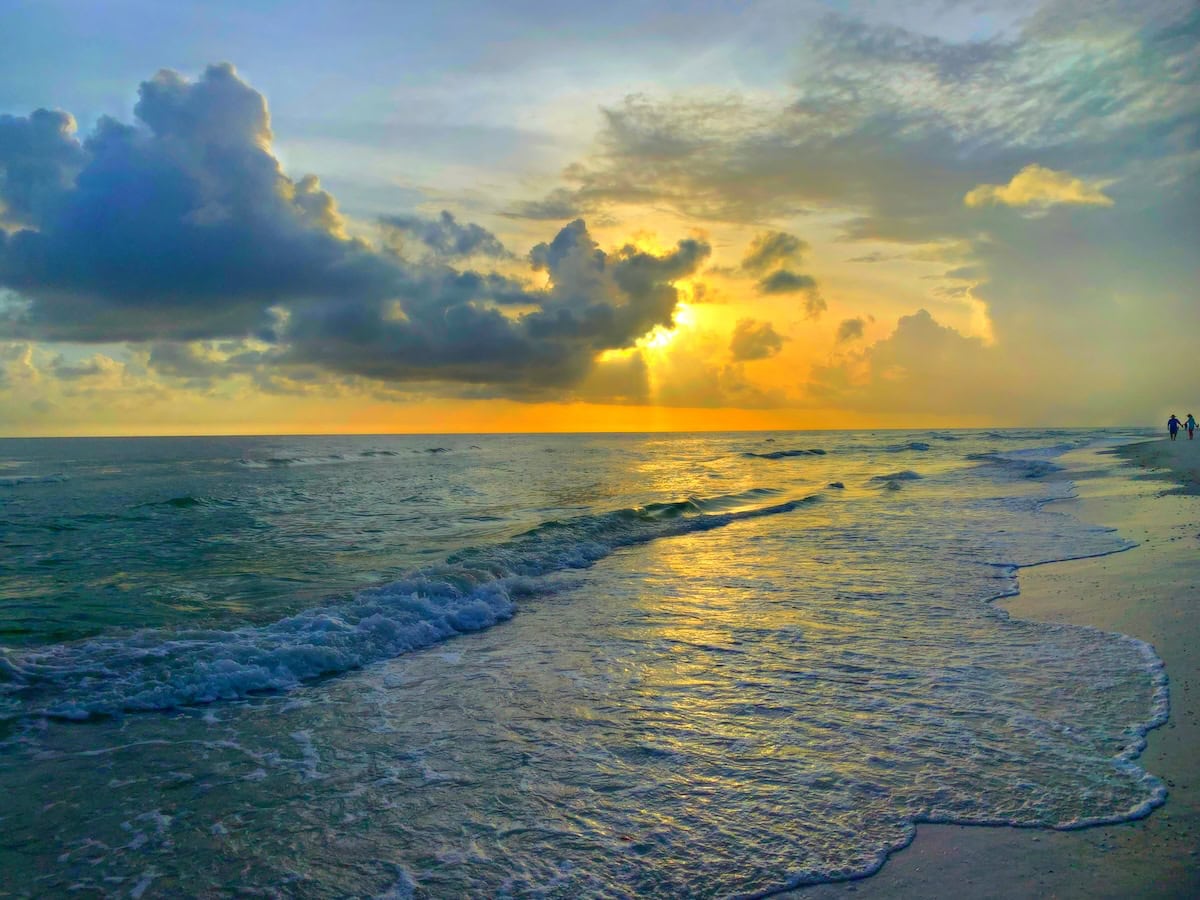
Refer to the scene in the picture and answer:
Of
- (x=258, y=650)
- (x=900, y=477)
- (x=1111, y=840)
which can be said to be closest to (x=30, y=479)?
(x=258, y=650)

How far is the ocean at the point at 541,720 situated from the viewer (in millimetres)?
5324

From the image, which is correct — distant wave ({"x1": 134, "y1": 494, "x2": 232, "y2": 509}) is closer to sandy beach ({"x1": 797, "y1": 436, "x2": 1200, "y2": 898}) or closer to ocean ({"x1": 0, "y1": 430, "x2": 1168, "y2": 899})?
ocean ({"x1": 0, "y1": 430, "x2": 1168, "y2": 899})

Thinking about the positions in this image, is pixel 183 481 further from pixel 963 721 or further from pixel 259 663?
pixel 963 721

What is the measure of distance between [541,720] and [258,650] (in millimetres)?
5384

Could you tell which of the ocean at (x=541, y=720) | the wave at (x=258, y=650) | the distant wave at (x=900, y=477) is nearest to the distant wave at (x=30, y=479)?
the ocean at (x=541, y=720)

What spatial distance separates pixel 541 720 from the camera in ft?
26.2

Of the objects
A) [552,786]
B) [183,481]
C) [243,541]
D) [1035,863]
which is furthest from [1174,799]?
[183,481]

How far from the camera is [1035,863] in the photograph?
4848mm

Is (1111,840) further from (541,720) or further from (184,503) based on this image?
(184,503)

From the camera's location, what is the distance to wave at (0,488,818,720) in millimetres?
9227

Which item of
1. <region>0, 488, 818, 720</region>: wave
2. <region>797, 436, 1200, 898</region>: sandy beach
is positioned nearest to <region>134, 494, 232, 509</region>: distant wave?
<region>0, 488, 818, 720</region>: wave

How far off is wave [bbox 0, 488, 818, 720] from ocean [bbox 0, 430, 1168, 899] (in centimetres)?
6

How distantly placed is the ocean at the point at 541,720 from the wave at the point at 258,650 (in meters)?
0.06

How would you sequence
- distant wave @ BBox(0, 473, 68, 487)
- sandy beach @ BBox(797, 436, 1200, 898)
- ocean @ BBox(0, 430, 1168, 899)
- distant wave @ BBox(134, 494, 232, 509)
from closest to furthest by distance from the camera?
sandy beach @ BBox(797, 436, 1200, 898), ocean @ BBox(0, 430, 1168, 899), distant wave @ BBox(134, 494, 232, 509), distant wave @ BBox(0, 473, 68, 487)
